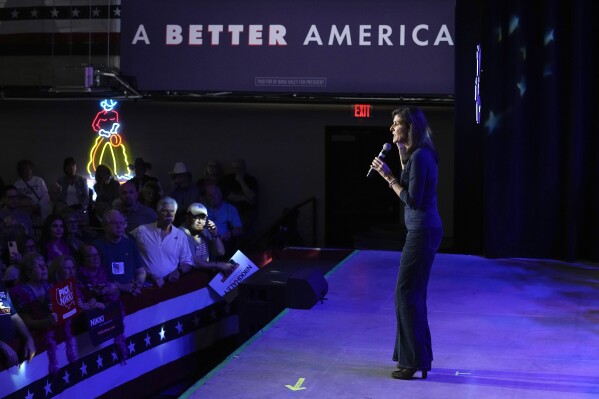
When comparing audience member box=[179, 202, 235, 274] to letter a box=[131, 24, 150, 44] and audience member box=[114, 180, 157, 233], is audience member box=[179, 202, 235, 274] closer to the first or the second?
audience member box=[114, 180, 157, 233]

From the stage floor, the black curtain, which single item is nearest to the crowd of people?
the stage floor

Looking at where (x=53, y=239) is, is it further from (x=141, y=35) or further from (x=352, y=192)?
(x=352, y=192)

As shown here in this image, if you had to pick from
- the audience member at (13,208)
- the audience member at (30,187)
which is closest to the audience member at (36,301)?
the audience member at (13,208)

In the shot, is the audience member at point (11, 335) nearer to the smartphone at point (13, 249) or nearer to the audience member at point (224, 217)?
the smartphone at point (13, 249)

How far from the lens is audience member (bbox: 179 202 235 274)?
273 inches

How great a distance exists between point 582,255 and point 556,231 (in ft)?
1.17

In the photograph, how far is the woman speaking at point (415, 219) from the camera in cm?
434

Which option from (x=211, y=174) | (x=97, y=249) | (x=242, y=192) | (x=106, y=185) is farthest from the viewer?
(x=242, y=192)

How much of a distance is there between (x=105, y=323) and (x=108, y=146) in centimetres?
664

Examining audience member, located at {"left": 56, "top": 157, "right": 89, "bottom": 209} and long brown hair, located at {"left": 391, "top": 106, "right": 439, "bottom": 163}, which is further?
audience member, located at {"left": 56, "top": 157, "right": 89, "bottom": 209}

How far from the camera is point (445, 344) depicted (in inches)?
212

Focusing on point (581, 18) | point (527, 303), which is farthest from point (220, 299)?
point (581, 18)

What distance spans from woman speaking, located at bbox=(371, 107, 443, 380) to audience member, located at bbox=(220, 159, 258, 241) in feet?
21.9

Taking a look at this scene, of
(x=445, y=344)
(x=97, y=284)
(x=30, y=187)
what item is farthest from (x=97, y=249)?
(x=30, y=187)
